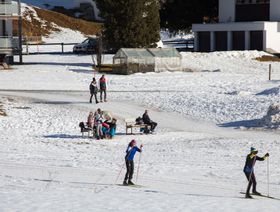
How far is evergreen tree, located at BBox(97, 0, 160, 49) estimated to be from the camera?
60.8 meters

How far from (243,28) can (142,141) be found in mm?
41670

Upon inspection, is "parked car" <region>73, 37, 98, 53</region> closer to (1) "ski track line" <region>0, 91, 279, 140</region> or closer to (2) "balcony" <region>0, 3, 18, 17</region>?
(2) "balcony" <region>0, 3, 18, 17</region>

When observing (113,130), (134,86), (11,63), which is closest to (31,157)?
(113,130)

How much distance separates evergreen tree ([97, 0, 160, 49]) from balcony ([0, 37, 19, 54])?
7.20 metres

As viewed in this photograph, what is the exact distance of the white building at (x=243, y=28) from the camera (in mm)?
70750

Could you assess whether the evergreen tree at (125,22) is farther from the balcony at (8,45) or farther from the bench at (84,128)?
the bench at (84,128)

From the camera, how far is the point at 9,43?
59.6 meters

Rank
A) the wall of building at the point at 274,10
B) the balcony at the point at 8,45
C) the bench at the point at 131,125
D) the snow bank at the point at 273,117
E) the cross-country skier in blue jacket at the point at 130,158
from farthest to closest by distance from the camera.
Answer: the wall of building at the point at 274,10 → the balcony at the point at 8,45 → the snow bank at the point at 273,117 → the bench at the point at 131,125 → the cross-country skier in blue jacket at the point at 130,158

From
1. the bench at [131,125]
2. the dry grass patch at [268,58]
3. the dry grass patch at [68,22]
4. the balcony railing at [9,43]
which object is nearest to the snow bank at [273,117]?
the bench at [131,125]

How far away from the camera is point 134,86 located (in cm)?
4853

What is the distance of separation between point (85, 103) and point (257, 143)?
43.3ft

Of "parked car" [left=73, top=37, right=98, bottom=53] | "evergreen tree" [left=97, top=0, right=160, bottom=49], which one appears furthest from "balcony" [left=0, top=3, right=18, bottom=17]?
"parked car" [left=73, top=37, right=98, bottom=53]

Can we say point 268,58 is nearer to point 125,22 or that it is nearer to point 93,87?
point 125,22

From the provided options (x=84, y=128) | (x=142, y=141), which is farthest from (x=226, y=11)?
(x=142, y=141)
